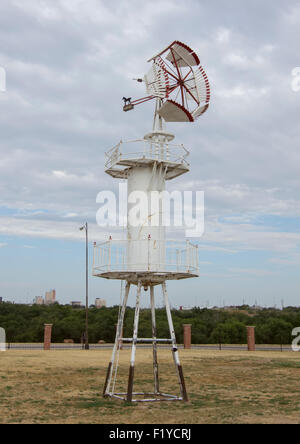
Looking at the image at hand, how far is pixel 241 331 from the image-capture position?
208ft

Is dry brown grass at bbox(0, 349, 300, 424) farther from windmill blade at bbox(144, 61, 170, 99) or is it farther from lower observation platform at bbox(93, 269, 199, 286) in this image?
windmill blade at bbox(144, 61, 170, 99)

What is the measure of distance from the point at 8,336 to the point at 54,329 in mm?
6022

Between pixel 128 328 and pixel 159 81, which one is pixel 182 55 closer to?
pixel 159 81

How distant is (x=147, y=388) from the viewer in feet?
62.7

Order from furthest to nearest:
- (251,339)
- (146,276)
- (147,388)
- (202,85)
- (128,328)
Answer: (128,328), (251,339), (147,388), (202,85), (146,276)

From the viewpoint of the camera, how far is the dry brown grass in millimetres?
12914

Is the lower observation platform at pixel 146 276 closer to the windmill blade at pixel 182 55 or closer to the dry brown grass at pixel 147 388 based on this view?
the dry brown grass at pixel 147 388

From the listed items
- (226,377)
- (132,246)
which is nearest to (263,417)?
(132,246)

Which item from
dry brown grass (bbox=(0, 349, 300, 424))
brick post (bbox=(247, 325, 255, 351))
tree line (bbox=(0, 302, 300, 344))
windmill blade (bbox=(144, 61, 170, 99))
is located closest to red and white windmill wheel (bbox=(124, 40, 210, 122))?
windmill blade (bbox=(144, 61, 170, 99))

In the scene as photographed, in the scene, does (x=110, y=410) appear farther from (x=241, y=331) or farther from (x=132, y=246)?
(x=241, y=331)

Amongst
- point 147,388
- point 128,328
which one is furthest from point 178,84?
point 128,328

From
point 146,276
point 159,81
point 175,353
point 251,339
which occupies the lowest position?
point 251,339

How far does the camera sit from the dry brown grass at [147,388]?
42.4 ft

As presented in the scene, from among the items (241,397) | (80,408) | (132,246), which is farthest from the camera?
(241,397)
